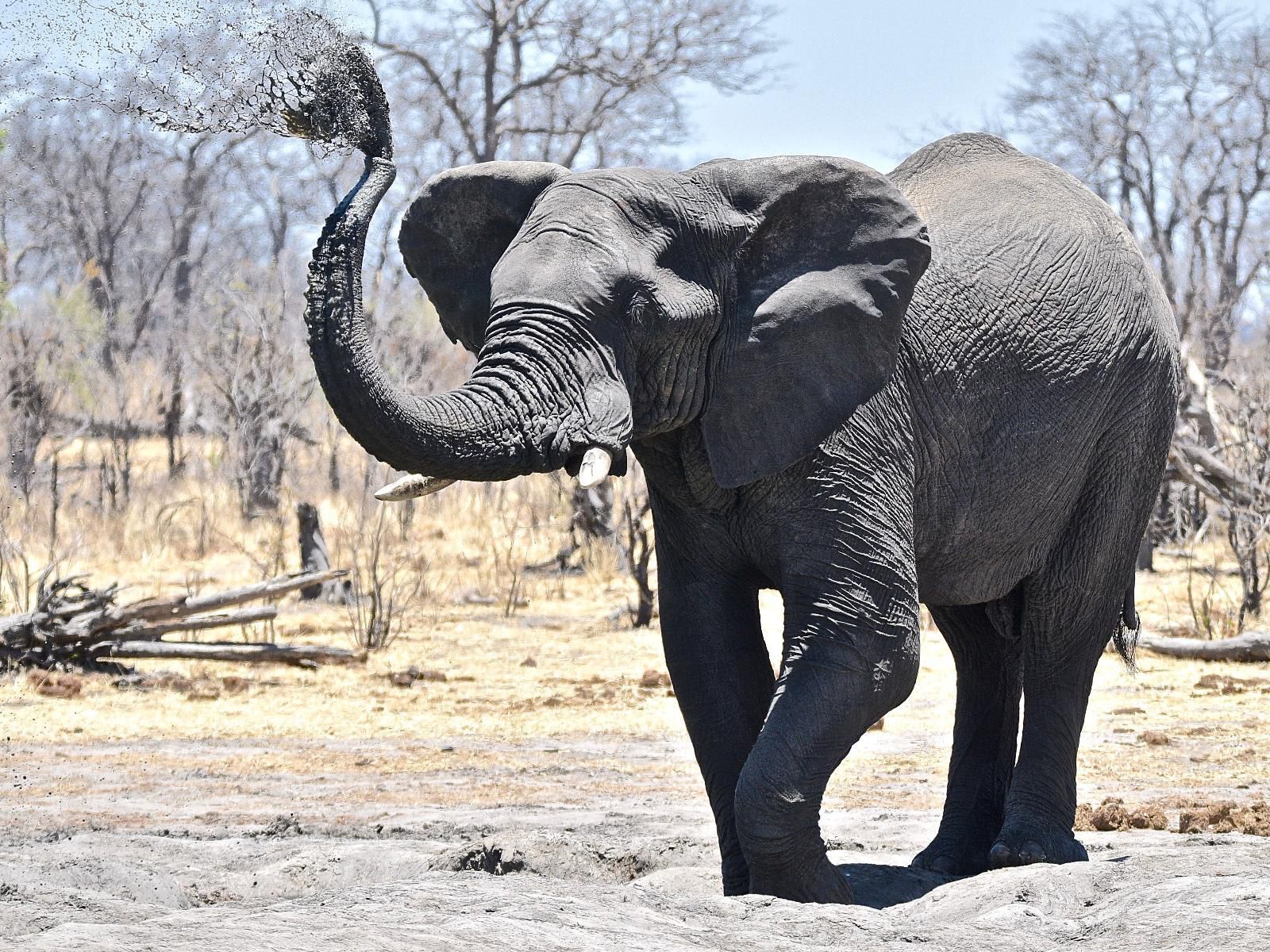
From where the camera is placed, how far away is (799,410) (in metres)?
4.62

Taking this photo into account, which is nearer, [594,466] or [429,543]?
[594,466]

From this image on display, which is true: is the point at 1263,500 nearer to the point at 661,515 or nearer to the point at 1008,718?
the point at 1008,718

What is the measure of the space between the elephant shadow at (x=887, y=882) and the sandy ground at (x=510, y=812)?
0.02 meters

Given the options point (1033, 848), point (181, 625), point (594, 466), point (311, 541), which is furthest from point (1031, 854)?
point (311, 541)

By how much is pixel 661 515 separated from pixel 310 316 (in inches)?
70.6

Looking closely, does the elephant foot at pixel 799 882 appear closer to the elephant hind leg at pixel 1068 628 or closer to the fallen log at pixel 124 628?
the elephant hind leg at pixel 1068 628

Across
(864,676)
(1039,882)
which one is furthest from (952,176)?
(1039,882)

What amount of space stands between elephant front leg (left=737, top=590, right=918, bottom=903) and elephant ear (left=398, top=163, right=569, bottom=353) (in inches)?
49.2

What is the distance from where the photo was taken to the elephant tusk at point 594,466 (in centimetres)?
397

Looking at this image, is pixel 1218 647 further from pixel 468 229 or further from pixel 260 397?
pixel 260 397

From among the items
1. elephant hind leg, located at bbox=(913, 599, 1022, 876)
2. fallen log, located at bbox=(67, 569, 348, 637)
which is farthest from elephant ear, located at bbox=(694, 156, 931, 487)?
fallen log, located at bbox=(67, 569, 348, 637)

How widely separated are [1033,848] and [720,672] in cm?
126

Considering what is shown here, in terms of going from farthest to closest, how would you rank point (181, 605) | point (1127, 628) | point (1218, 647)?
point (1218, 647) < point (181, 605) < point (1127, 628)

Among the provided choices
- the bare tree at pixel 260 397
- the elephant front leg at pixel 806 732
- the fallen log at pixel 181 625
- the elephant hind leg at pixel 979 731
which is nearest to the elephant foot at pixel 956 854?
the elephant hind leg at pixel 979 731
